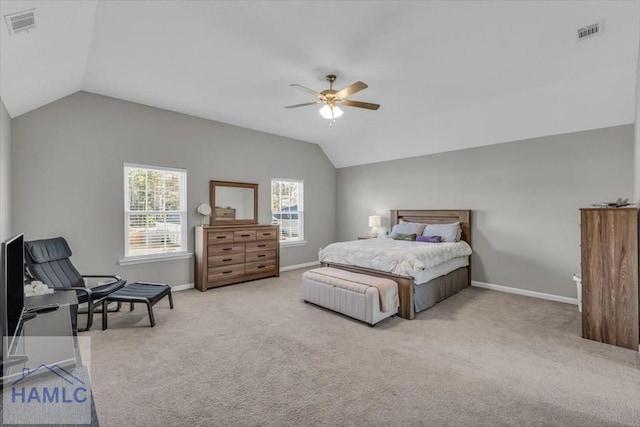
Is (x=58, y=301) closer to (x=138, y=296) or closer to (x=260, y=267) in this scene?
(x=138, y=296)

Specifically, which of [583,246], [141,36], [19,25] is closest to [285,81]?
[141,36]

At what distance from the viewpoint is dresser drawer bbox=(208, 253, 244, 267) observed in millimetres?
4961

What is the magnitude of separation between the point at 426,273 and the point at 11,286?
3.85 m

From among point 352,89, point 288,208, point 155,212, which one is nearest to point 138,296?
point 155,212

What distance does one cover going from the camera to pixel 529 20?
2.50 metres

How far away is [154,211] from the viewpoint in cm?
474

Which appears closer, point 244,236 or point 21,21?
point 21,21

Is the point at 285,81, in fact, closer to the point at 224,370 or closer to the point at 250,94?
the point at 250,94

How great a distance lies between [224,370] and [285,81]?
325cm

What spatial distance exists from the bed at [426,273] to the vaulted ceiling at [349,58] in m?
1.55

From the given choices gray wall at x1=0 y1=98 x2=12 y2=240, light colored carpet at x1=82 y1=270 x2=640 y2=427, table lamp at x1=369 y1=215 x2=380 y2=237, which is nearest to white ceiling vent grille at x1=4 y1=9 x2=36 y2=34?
gray wall at x1=0 y1=98 x2=12 y2=240

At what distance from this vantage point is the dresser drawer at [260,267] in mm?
5429

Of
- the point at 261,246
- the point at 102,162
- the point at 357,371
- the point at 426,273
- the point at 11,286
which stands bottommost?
the point at 357,371

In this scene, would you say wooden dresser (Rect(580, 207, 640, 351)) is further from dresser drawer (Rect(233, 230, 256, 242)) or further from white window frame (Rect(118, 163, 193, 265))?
white window frame (Rect(118, 163, 193, 265))
